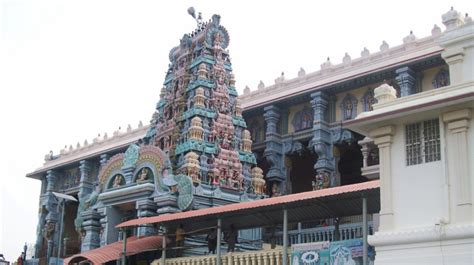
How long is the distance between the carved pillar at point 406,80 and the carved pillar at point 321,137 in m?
3.68

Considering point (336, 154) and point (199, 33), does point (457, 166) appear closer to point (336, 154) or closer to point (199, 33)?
point (336, 154)

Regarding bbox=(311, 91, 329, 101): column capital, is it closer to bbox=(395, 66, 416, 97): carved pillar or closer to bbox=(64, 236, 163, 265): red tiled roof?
bbox=(395, 66, 416, 97): carved pillar

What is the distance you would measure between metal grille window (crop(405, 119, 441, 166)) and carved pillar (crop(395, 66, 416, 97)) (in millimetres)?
11417

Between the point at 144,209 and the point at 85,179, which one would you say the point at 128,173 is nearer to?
the point at 144,209

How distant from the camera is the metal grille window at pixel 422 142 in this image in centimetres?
1378

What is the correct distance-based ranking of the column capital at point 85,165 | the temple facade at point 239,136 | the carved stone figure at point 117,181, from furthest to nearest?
the column capital at point 85,165 < the carved stone figure at point 117,181 < the temple facade at point 239,136

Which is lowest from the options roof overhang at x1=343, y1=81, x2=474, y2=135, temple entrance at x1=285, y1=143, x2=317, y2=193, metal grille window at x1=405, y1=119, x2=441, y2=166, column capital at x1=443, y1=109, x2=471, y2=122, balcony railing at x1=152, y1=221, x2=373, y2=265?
balcony railing at x1=152, y1=221, x2=373, y2=265

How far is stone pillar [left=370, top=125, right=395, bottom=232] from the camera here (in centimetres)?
1403

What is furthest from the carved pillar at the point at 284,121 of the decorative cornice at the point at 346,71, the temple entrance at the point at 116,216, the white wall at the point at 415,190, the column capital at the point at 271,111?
the white wall at the point at 415,190

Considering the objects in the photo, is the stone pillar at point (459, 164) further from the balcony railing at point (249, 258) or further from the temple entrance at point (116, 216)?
the temple entrance at point (116, 216)

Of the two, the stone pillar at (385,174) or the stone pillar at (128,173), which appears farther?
the stone pillar at (128,173)

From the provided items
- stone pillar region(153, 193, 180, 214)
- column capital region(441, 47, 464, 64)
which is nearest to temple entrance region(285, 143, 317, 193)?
stone pillar region(153, 193, 180, 214)

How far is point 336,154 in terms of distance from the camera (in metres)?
28.4

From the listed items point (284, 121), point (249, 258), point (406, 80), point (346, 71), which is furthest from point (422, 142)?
point (284, 121)
